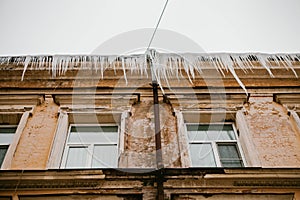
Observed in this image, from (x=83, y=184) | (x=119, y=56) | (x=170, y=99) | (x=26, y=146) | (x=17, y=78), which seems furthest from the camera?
(x=119, y=56)

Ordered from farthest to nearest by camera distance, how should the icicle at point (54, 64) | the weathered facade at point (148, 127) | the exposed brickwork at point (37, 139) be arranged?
the icicle at point (54, 64) → the exposed brickwork at point (37, 139) → the weathered facade at point (148, 127)

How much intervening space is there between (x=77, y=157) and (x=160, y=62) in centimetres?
314

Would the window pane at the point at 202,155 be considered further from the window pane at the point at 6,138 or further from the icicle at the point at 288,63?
the window pane at the point at 6,138

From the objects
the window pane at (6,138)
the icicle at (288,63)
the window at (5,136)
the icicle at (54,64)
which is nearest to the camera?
the window at (5,136)

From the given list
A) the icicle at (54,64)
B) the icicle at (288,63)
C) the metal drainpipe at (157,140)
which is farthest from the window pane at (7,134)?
the icicle at (288,63)

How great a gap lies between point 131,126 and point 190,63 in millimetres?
2394

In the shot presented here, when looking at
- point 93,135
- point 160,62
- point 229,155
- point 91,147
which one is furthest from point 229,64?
point 91,147

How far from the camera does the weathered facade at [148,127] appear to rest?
4.79 metres

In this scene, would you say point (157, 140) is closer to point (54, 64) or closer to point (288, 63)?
point (54, 64)

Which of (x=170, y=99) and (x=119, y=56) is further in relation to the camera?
(x=119, y=56)

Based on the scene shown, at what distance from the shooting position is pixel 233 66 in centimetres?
771

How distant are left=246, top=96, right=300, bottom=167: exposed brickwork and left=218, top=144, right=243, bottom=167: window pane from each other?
400mm

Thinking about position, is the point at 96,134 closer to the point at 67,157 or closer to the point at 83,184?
the point at 67,157

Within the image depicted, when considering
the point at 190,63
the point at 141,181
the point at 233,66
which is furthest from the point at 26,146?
the point at 233,66
